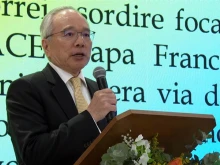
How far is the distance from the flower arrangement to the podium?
0.03m

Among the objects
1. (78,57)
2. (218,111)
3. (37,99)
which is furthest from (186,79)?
(37,99)

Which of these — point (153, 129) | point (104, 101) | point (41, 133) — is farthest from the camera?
point (41, 133)

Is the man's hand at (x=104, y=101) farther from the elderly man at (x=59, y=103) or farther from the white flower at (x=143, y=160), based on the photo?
the white flower at (x=143, y=160)

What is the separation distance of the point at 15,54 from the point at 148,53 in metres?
0.83

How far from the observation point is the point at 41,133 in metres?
2.03

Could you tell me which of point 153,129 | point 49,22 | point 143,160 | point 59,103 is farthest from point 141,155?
point 49,22

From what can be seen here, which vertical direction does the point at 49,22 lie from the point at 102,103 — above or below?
above

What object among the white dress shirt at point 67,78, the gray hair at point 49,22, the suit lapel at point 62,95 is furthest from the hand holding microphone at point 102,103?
the gray hair at point 49,22

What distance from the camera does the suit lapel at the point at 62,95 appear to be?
221 cm

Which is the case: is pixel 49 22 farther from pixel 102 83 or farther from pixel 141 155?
pixel 141 155

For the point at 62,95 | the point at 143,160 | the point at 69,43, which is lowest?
the point at 143,160

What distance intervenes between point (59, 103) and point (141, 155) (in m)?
0.66

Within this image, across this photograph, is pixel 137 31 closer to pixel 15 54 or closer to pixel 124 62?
pixel 124 62

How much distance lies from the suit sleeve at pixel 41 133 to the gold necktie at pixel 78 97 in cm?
18
